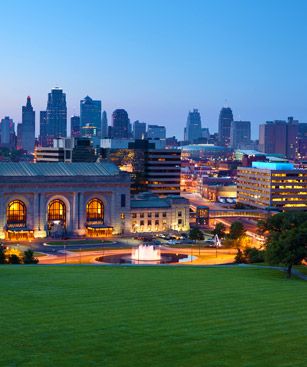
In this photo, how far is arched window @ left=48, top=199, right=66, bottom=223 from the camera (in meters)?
124

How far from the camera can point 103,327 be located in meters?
27.3

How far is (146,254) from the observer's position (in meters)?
99.6

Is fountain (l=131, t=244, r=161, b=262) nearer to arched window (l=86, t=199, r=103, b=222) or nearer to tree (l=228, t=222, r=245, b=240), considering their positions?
tree (l=228, t=222, r=245, b=240)

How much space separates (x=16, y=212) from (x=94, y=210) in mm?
14812

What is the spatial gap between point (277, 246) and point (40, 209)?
240 feet

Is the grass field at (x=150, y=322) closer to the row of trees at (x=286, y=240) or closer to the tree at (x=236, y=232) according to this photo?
the row of trees at (x=286, y=240)

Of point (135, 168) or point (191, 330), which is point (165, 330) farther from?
point (135, 168)

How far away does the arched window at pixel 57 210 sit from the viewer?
4867 inches

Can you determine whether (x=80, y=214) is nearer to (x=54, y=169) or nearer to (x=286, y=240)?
(x=54, y=169)

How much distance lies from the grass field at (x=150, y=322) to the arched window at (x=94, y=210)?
8271 centimetres

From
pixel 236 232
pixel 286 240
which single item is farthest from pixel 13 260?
pixel 236 232

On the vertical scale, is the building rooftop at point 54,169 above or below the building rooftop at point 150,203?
above

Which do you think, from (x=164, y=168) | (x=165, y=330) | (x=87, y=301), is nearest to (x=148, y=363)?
(x=165, y=330)

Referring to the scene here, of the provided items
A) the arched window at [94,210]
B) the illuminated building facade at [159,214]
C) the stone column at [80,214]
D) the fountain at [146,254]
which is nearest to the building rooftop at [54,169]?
the stone column at [80,214]
